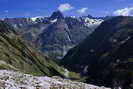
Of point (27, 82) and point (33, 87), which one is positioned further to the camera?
point (27, 82)

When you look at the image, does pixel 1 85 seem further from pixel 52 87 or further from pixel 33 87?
pixel 52 87

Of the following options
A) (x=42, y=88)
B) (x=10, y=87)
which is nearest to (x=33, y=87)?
(x=42, y=88)

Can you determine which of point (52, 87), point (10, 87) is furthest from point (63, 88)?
point (10, 87)

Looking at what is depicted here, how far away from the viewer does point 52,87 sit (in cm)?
3331

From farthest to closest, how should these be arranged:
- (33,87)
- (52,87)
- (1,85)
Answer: (52,87), (33,87), (1,85)

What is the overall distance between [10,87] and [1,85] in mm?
1050

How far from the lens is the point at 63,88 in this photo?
1345 inches

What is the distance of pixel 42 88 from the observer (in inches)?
1257

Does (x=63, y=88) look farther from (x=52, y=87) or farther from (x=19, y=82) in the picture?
(x=19, y=82)

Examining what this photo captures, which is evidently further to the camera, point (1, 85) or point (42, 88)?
point (42, 88)

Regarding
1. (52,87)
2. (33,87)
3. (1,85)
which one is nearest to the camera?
(1,85)

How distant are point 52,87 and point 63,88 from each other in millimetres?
1529

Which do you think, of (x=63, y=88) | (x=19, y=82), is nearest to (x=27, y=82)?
(x=19, y=82)

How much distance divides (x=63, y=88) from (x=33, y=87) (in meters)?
4.39
